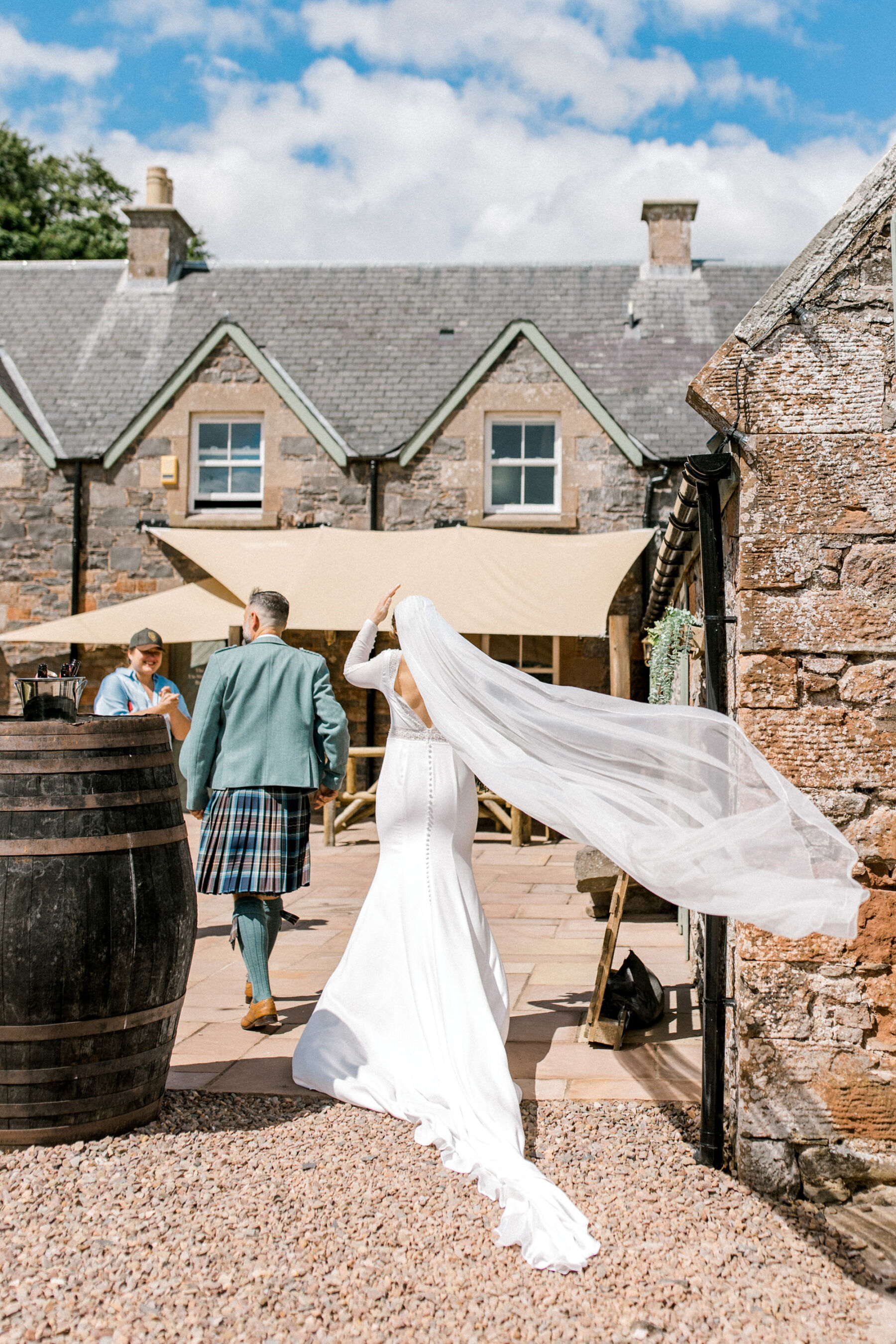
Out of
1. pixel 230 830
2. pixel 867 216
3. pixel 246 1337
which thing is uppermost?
pixel 867 216

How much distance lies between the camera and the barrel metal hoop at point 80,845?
10.4 ft

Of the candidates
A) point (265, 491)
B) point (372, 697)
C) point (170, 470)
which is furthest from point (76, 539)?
point (372, 697)

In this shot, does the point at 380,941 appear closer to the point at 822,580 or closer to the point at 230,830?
the point at 230,830

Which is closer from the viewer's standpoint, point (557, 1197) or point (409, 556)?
point (557, 1197)

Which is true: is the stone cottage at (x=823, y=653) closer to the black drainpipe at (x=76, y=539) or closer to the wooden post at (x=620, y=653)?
the wooden post at (x=620, y=653)

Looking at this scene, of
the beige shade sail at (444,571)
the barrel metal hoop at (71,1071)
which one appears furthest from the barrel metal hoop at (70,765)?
the beige shade sail at (444,571)

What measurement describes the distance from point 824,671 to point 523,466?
10200mm

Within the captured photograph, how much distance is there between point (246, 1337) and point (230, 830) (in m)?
2.29

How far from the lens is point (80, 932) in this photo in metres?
3.16

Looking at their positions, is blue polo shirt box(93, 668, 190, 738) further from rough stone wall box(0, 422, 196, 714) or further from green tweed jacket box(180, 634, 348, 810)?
rough stone wall box(0, 422, 196, 714)

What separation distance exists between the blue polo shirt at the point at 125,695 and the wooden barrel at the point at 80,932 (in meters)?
2.44

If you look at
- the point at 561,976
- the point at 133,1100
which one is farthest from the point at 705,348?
the point at 133,1100

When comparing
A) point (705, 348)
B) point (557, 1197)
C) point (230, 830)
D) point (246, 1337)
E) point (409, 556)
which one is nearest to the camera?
point (246, 1337)

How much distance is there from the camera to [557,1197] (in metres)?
2.88
